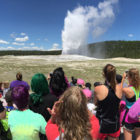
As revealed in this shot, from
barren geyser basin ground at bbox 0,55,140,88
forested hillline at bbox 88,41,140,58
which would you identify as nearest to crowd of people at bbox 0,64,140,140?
barren geyser basin ground at bbox 0,55,140,88

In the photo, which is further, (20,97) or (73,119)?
(20,97)

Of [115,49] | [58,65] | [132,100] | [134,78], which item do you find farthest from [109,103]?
[115,49]

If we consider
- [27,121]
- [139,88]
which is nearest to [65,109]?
[27,121]

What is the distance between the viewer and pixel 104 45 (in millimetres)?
78000

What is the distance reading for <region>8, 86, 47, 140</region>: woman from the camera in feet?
6.43

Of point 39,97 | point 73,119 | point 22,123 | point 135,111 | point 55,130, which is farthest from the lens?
point 39,97

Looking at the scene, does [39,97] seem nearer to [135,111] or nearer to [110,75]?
[110,75]

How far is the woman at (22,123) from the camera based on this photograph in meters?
1.96

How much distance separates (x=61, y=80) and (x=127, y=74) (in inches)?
57.0

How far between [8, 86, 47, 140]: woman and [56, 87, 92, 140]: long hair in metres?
0.61

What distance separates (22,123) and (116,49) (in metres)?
73.4

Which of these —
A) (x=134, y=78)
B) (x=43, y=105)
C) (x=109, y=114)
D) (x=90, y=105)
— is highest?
(x=134, y=78)

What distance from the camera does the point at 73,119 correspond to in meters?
1.48

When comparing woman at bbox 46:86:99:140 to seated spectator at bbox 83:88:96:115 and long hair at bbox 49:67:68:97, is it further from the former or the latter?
seated spectator at bbox 83:88:96:115
